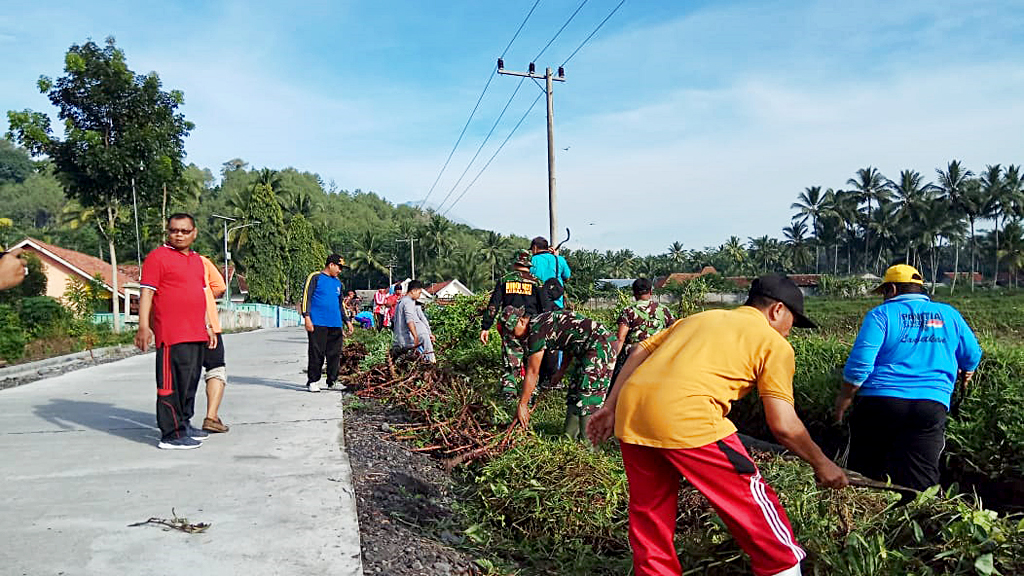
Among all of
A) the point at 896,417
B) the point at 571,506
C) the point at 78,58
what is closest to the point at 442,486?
the point at 571,506

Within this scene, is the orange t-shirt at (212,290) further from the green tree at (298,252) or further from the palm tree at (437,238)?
the palm tree at (437,238)

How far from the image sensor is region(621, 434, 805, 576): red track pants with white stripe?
2.61 meters

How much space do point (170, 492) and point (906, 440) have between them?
4156 millimetres

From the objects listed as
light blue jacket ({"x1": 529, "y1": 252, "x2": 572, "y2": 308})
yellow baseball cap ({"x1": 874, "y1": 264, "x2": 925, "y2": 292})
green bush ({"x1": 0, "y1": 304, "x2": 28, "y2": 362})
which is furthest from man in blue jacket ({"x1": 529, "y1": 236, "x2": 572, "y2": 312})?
green bush ({"x1": 0, "y1": 304, "x2": 28, "y2": 362})

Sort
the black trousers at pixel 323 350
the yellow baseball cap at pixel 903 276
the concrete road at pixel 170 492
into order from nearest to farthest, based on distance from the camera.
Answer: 1. the concrete road at pixel 170 492
2. the yellow baseball cap at pixel 903 276
3. the black trousers at pixel 323 350

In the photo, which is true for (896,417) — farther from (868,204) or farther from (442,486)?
(868,204)

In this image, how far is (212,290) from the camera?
5.76 meters

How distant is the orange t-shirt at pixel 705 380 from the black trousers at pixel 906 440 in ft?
6.18

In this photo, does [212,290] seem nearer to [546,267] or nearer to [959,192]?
[546,267]

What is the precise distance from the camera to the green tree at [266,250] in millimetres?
60656

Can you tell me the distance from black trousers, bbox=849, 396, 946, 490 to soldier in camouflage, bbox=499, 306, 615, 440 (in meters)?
2.27

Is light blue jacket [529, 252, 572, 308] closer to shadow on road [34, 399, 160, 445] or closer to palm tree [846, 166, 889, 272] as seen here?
shadow on road [34, 399, 160, 445]

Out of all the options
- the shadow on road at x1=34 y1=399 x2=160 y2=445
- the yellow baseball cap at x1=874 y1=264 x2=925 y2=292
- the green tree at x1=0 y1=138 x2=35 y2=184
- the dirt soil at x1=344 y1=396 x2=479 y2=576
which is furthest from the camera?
the green tree at x1=0 y1=138 x2=35 y2=184

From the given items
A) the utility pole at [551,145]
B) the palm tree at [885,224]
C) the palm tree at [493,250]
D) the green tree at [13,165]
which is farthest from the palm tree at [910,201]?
the green tree at [13,165]
